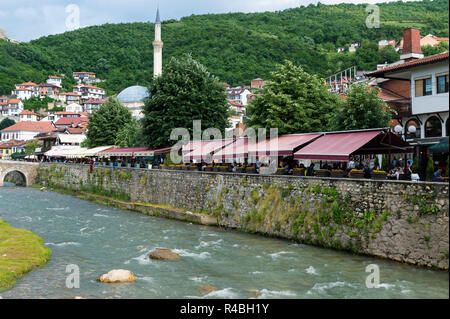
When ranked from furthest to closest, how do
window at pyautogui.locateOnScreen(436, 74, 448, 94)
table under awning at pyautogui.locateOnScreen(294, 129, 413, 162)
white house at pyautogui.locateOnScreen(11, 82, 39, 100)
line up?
white house at pyautogui.locateOnScreen(11, 82, 39, 100)
table under awning at pyautogui.locateOnScreen(294, 129, 413, 162)
window at pyautogui.locateOnScreen(436, 74, 448, 94)

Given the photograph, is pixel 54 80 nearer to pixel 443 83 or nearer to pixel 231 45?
pixel 231 45

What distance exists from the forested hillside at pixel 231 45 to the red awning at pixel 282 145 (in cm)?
7899

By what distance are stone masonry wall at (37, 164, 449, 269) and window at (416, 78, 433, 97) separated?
2.98 metres

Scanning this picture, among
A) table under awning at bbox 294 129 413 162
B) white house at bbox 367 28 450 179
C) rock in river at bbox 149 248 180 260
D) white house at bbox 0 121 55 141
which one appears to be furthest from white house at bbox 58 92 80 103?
white house at bbox 367 28 450 179

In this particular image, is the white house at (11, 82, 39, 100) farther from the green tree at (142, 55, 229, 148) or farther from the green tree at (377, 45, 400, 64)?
the green tree at (142, 55, 229, 148)

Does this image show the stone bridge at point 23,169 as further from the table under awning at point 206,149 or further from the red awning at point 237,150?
the red awning at point 237,150

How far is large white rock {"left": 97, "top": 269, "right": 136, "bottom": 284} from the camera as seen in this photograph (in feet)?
44.8

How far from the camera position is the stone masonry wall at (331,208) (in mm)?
13883

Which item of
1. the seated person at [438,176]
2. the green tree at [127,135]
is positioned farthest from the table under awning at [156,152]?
the seated person at [438,176]

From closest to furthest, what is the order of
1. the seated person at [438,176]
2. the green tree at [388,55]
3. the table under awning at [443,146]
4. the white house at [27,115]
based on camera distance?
the table under awning at [443,146] → the seated person at [438,176] → the green tree at [388,55] → the white house at [27,115]

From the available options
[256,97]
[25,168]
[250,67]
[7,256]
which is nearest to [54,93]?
[250,67]

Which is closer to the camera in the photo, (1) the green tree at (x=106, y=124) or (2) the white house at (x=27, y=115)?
(1) the green tree at (x=106, y=124)

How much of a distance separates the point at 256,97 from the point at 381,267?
62.6ft

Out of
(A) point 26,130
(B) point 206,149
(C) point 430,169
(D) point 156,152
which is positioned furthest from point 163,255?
(A) point 26,130
